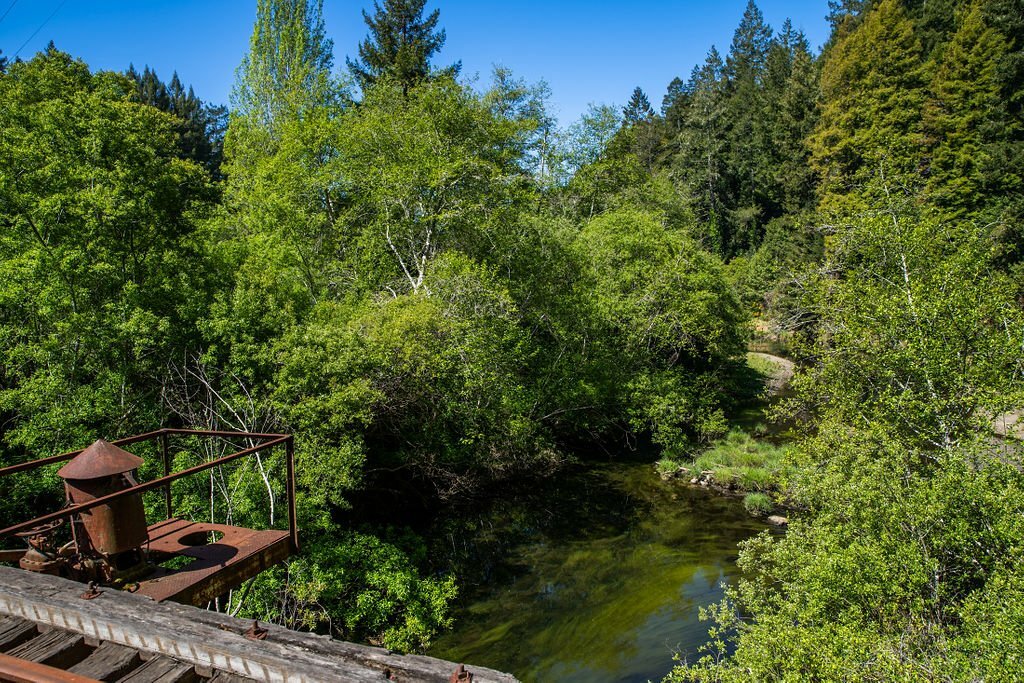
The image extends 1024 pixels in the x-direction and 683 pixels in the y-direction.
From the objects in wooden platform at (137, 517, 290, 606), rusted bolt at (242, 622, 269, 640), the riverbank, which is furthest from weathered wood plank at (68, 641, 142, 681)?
the riverbank

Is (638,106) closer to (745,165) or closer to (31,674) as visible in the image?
(745,165)

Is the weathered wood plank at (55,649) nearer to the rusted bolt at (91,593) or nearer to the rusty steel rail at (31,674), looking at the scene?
the rusted bolt at (91,593)

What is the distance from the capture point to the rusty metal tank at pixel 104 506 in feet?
14.6

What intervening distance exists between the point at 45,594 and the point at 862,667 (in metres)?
8.95

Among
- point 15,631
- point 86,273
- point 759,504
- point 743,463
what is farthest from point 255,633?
point 743,463

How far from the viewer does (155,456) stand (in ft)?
42.3

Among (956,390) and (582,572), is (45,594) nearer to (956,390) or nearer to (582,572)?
(582,572)

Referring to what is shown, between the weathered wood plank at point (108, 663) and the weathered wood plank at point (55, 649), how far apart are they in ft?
0.27

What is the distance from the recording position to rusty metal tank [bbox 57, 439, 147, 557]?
446 cm

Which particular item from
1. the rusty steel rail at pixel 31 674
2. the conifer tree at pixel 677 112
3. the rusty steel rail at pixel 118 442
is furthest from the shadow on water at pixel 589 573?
the conifer tree at pixel 677 112

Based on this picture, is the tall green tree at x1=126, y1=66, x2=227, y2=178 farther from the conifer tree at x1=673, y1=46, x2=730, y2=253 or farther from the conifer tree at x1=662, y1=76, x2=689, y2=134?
the conifer tree at x1=662, y1=76, x2=689, y2=134

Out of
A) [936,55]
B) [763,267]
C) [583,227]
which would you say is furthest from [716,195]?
[583,227]

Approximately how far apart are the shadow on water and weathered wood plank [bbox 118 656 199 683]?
9344 mm

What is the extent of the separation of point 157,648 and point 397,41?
42.2 m
